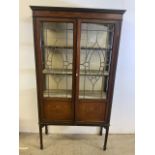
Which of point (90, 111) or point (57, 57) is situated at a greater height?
point (57, 57)

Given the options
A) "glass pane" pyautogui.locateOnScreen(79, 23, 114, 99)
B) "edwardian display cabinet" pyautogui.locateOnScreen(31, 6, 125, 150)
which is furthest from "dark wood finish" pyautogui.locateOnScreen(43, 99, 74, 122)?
"glass pane" pyautogui.locateOnScreen(79, 23, 114, 99)

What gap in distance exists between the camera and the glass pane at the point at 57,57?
245 cm

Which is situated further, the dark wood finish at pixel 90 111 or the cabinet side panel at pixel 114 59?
the dark wood finish at pixel 90 111

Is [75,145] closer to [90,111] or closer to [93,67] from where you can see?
[90,111]

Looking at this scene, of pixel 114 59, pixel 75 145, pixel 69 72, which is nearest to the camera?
pixel 114 59

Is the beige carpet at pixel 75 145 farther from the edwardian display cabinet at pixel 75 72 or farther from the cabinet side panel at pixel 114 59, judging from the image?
the cabinet side panel at pixel 114 59

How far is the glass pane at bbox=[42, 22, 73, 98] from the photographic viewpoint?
2.45m

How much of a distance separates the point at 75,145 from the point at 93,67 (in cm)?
107

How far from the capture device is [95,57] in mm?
2533

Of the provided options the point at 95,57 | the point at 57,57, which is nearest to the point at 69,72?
the point at 57,57

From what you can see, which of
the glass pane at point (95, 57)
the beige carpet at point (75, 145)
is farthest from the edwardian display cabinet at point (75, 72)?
the beige carpet at point (75, 145)

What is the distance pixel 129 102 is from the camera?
293 cm
